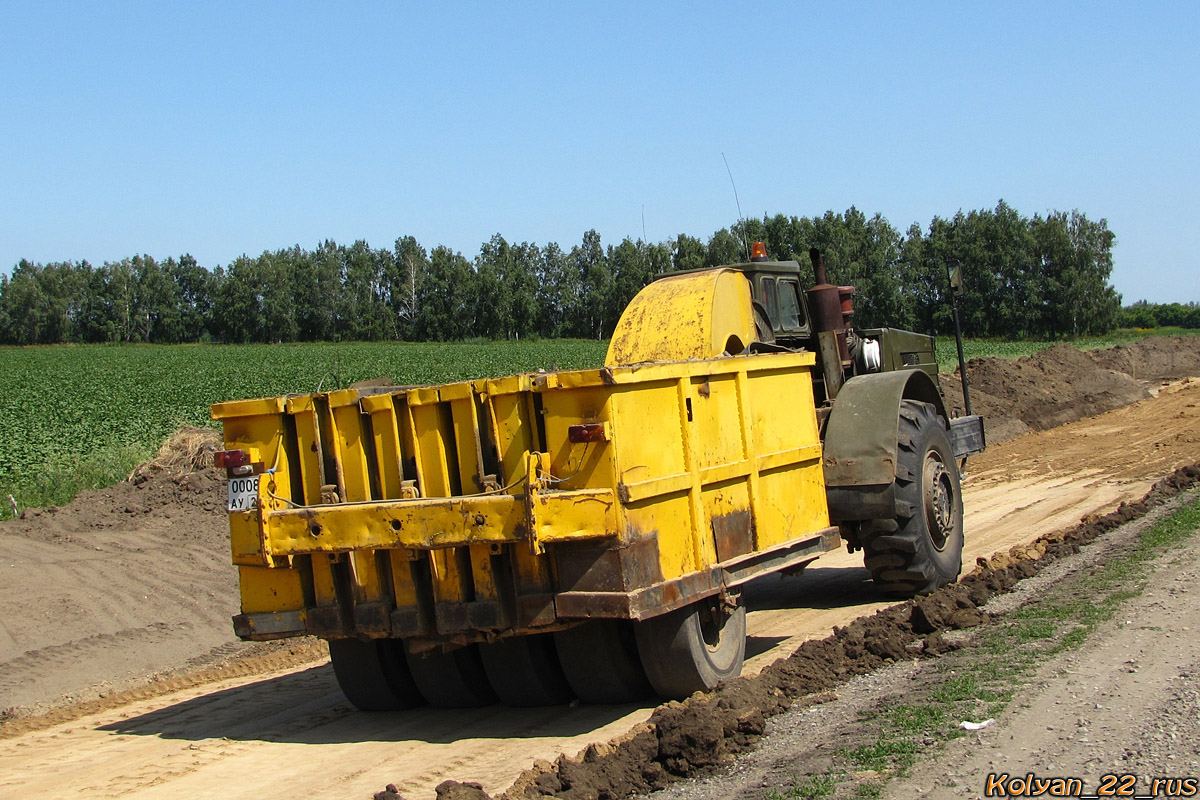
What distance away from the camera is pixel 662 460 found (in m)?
5.70

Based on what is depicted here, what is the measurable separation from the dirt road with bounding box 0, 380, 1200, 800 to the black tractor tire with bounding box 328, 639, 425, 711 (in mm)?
130

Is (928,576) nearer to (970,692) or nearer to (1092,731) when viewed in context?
(970,692)

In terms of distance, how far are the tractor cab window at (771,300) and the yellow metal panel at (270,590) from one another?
4.47 meters

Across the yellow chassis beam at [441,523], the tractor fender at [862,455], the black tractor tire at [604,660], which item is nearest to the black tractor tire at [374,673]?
the yellow chassis beam at [441,523]

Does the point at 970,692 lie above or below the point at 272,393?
below

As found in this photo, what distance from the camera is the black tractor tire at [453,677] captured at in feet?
21.7


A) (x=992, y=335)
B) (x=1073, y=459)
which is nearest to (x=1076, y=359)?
(x=1073, y=459)

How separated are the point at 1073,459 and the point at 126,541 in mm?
14188

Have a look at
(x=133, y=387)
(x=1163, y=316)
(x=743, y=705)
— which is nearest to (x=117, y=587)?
(x=743, y=705)

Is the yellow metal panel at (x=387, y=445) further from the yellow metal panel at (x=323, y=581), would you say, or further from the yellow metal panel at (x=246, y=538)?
the yellow metal panel at (x=246, y=538)

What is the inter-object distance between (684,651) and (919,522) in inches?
127

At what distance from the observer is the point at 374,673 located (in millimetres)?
6734

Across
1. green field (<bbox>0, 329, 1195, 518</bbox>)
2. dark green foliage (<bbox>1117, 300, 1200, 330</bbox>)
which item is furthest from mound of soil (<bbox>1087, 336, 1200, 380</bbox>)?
dark green foliage (<bbox>1117, 300, 1200, 330</bbox>)

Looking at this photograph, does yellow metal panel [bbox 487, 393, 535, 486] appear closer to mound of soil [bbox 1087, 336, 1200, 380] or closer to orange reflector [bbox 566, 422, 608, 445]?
orange reflector [bbox 566, 422, 608, 445]
